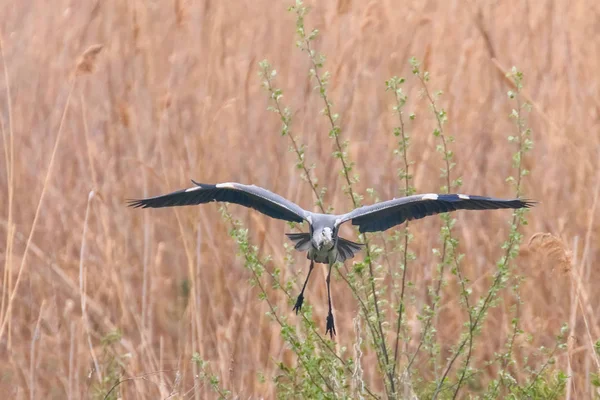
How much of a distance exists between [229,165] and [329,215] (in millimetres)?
1488

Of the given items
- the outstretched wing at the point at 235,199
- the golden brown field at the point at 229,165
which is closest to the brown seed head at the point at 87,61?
the golden brown field at the point at 229,165

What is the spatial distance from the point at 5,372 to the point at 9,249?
579 millimetres

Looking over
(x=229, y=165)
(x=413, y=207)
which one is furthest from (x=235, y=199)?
(x=229, y=165)

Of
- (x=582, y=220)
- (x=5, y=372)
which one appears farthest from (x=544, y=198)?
(x=5, y=372)

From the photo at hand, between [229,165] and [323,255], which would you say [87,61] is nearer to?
[229,165]

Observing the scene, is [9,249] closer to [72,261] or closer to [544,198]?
[72,261]

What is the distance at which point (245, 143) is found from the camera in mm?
4488

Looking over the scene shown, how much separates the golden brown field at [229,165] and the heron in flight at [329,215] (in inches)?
22.3

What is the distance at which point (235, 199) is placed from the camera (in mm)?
3078

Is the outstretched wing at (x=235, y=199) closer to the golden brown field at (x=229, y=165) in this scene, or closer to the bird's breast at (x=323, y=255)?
the bird's breast at (x=323, y=255)

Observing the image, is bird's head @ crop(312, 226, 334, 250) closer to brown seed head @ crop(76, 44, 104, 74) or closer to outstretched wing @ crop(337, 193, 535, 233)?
outstretched wing @ crop(337, 193, 535, 233)

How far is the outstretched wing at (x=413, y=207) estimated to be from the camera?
8.92 feet

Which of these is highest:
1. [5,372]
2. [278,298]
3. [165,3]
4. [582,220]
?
[165,3]

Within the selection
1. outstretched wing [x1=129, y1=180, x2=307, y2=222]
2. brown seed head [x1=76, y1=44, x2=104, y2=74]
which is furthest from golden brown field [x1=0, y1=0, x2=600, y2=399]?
outstretched wing [x1=129, y1=180, x2=307, y2=222]
